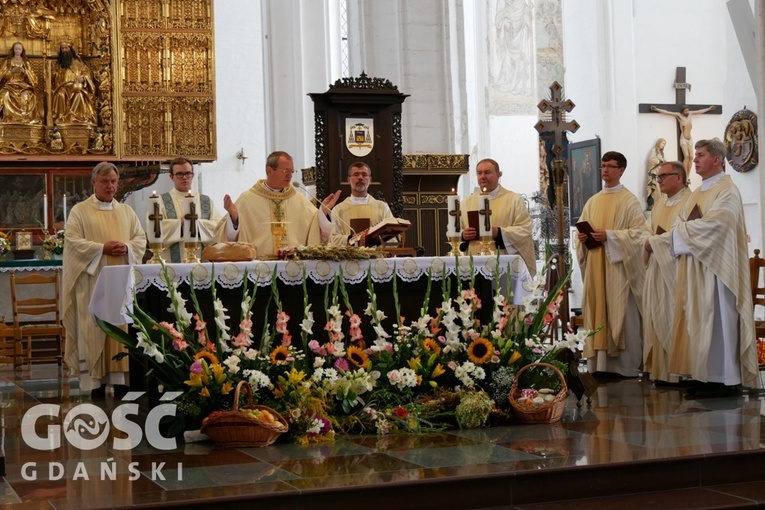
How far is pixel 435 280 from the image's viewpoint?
7781 millimetres

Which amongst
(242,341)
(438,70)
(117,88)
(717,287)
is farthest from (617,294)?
(117,88)

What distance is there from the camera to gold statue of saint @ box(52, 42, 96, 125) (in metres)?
15.3

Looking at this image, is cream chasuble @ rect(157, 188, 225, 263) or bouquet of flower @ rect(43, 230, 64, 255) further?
bouquet of flower @ rect(43, 230, 64, 255)

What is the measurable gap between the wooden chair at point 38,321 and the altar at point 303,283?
394cm

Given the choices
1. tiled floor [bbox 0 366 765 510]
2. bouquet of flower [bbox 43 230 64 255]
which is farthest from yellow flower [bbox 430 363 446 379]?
bouquet of flower [bbox 43 230 64 255]

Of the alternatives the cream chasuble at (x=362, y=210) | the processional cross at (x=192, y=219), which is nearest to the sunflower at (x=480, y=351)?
the processional cross at (x=192, y=219)

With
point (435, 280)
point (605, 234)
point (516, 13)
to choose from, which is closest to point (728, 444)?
point (435, 280)

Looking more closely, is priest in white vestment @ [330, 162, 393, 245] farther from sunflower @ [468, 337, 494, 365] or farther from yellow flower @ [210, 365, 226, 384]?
yellow flower @ [210, 365, 226, 384]

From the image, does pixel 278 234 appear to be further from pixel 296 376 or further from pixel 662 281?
pixel 662 281

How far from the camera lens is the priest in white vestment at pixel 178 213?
922 centimetres

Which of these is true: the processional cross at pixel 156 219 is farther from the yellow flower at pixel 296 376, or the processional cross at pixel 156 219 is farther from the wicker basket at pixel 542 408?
the wicker basket at pixel 542 408

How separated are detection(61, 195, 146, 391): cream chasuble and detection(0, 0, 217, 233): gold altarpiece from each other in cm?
577

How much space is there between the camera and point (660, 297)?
30.1 ft

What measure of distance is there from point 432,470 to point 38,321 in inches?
319
